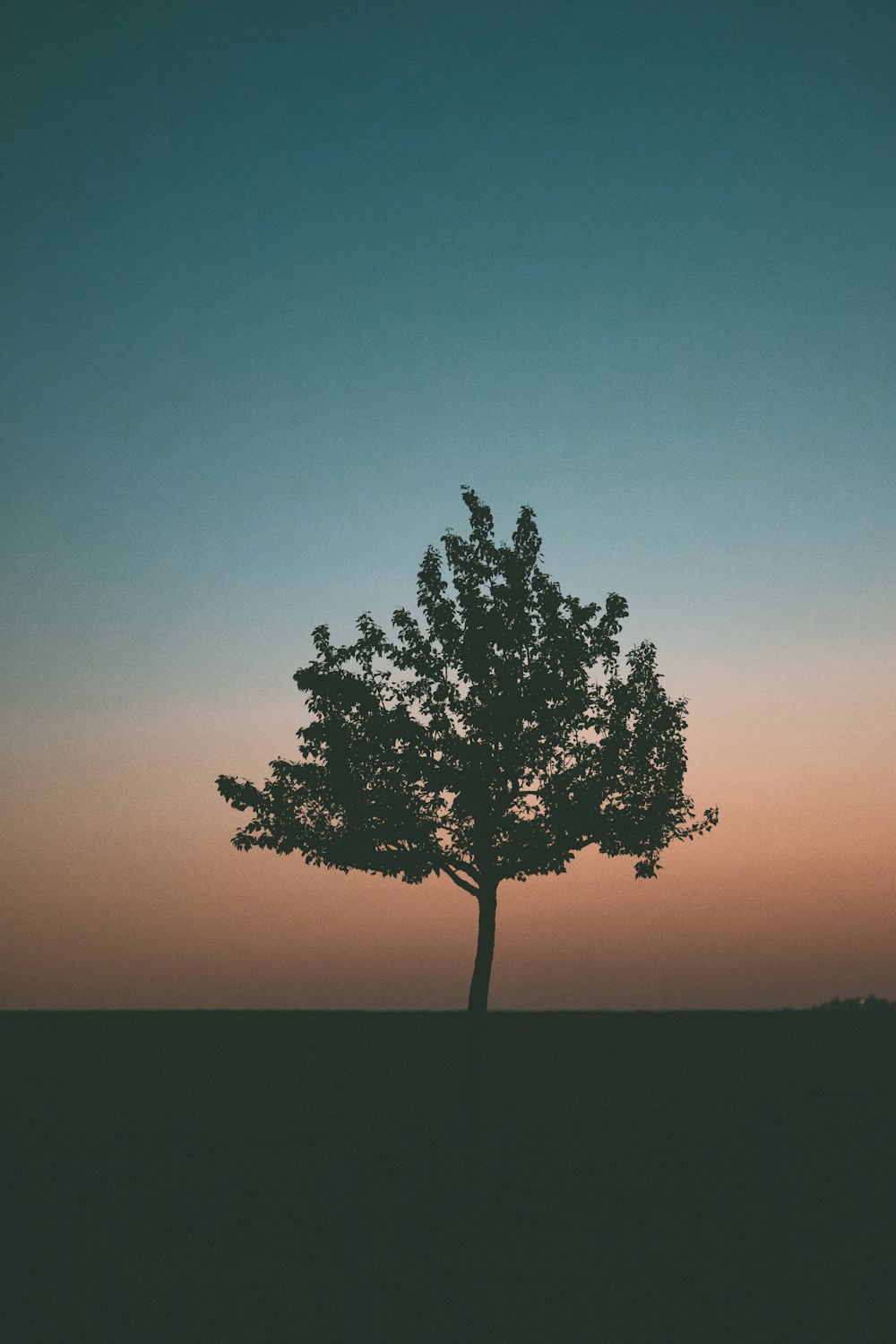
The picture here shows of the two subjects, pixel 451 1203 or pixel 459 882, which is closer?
pixel 451 1203

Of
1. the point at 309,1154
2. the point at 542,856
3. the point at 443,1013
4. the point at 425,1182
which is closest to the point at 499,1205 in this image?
the point at 425,1182

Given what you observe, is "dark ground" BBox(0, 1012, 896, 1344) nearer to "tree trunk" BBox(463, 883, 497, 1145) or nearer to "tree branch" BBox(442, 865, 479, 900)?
"tree trunk" BBox(463, 883, 497, 1145)

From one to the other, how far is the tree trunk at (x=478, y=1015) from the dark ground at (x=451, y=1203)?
2.64 feet

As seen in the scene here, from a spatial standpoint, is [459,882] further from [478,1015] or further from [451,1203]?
[451,1203]

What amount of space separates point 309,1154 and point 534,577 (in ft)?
45.8

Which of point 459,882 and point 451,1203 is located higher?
point 459,882

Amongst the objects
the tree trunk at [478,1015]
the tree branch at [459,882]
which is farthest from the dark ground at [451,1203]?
the tree branch at [459,882]

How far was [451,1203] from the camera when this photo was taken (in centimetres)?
1498

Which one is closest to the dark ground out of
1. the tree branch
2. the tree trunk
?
the tree trunk

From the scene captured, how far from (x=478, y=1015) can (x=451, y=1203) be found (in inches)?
194

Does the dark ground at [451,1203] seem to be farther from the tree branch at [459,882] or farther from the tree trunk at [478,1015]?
the tree branch at [459,882]

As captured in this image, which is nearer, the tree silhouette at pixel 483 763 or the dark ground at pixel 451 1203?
the dark ground at pixel 451 1203

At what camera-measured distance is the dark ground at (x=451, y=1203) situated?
10.4 metres

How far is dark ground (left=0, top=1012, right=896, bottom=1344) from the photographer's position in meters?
10.4
